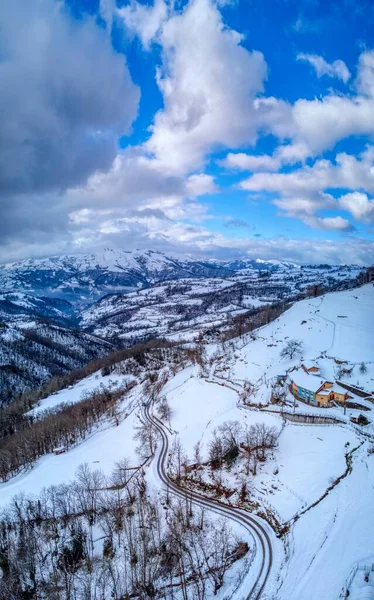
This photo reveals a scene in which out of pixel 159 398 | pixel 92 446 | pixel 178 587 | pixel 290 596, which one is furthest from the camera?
pixel 159 398

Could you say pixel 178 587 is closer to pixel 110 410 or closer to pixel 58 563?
pixel 58 563

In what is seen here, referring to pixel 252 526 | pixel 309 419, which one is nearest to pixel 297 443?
pixel 309 419

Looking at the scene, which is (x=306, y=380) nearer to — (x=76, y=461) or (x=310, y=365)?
(x=310, y=365)

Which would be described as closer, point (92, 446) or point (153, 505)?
point (153, 505)

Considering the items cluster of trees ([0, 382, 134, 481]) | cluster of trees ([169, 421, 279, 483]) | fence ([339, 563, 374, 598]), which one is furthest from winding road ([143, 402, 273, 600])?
cluster of trees ([0, 382, 134, 481])

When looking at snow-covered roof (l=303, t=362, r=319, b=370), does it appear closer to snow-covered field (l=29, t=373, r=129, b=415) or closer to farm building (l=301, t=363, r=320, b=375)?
farm building (l=301, t=363, r=320, b=375)

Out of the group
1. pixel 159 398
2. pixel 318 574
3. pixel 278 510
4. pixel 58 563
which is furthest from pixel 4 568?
pixel 159 398
